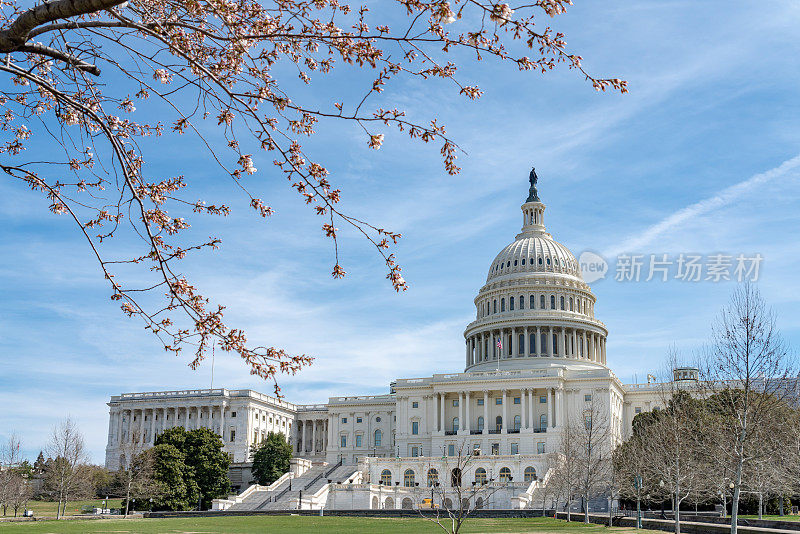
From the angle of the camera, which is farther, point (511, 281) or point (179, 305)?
point (511, 281)

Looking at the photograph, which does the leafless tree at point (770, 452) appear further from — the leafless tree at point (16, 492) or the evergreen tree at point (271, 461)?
the evergreen tree at point (271, 461)

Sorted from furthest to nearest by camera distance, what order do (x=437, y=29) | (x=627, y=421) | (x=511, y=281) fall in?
(x=511, y=281), (x=627, y=421), (x=437, y=29)

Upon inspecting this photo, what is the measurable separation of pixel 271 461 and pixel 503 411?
32.7 m

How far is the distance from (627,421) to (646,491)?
6015cm

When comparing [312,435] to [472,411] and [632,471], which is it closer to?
[472,411]

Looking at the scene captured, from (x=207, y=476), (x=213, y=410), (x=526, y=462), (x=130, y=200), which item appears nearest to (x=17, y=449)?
(x=207, y=476)

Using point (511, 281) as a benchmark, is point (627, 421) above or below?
below

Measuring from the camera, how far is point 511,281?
140 metres

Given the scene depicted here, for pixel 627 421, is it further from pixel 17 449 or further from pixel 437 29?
pixel 437 29

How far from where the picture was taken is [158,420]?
15075 cm

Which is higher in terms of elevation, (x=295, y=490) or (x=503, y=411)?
(x=503, y=411)

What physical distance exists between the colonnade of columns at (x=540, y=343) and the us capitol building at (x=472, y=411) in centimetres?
19

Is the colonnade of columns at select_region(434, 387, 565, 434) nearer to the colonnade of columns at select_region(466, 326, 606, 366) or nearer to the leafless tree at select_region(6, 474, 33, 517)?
the colonnade of columns at select_region(466, 326, 606, 366)

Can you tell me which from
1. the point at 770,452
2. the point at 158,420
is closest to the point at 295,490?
the point at 158,420
